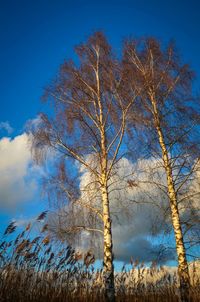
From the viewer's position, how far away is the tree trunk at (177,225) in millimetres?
9206

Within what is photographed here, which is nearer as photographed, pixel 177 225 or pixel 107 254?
pixel 107 254

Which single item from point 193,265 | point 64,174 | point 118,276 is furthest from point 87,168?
point 193,265

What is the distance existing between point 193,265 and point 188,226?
1125 millimetres

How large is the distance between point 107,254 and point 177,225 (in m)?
2.26

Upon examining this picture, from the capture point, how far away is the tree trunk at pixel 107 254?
8.59 m

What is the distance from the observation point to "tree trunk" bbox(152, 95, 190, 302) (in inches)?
362

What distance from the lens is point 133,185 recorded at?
1052 cm

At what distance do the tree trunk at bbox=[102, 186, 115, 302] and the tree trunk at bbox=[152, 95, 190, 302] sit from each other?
191 centimetres

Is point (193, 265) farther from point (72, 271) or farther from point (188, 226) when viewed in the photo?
point (72, 271)

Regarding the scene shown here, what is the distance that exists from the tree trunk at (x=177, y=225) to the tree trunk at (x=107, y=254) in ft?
6.28

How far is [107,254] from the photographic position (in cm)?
927

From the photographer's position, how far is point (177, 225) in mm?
9992

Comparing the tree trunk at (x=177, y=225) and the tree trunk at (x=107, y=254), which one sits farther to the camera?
the tree trunk at (x=177, y=225)

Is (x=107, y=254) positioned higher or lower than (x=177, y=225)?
lower
